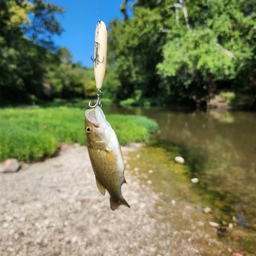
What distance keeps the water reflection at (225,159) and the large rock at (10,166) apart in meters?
5.25

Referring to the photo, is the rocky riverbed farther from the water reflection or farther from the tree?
the tree

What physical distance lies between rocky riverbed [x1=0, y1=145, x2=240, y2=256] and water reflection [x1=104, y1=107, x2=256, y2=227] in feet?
3.96

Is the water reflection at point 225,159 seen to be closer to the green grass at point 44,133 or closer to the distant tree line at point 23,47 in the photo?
the green grass at point 44,133

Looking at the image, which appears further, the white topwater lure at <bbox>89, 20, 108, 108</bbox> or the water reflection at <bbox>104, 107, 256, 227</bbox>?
the water reflection at <bbox>104, 107, 256, 227</bbox>

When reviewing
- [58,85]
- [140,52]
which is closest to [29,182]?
[140,52]

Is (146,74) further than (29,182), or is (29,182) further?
(146,74)

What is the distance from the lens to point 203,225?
4.95m

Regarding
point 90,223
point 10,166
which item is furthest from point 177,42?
point 90,223

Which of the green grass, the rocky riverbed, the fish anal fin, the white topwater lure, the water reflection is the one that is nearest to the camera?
the fish anal fin

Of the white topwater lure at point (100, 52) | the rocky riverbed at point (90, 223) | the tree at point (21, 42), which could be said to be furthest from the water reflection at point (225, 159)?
the tree at point (21, 42)

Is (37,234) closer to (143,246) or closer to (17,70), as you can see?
(143,246)

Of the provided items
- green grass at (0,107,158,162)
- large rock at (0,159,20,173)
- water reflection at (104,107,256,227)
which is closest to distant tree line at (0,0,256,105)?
water reflection at (104,107,256,227)

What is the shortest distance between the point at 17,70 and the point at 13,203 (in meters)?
22.7

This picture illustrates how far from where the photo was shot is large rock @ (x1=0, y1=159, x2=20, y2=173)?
24.0ft
